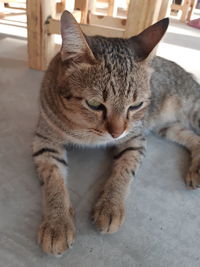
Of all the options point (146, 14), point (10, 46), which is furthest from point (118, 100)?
point (10, 46)

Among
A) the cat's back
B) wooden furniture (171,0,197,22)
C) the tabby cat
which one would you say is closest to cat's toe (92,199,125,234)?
the tabby cat

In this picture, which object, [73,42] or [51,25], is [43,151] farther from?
[51,25]

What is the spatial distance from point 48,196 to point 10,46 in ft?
6.35

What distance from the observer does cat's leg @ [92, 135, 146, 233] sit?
0.89 metres

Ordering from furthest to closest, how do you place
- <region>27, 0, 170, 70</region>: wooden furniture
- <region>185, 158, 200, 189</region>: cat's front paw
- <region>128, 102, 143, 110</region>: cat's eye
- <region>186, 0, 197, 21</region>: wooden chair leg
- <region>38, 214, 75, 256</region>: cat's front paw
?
<region>186, 0, 197, 21</region>: wooden chair leg → <region>27, 0, 170, 70</region>: wooden furniture → <region>185, 158, 200, 189</region>: cat's front paw → <region>128, 102, 143, 110</region>: cat's eye → <region>38, 214, 75, 256</region>: cat's front paw

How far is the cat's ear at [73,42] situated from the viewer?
0.83 metres

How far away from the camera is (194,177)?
3.65 feet

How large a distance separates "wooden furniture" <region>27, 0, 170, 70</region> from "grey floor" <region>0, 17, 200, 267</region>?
2.10 feet

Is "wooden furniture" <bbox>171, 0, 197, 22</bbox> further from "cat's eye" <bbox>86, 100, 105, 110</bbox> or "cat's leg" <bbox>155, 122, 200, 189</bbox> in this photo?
"cat's eye" <bbox>86, 100, 105, 110</bbox>

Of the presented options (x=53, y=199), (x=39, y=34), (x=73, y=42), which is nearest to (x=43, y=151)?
(x=53, y=199)

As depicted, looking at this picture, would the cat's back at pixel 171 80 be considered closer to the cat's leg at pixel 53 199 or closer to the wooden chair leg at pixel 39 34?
the cat's leg at pixel 53 199

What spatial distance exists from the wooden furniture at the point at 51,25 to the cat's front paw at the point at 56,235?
1426mm

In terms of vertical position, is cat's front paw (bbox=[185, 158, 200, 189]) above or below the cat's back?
below

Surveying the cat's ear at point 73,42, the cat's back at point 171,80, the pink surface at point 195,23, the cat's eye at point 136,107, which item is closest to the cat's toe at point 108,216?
the cat's eye at point 136,107
